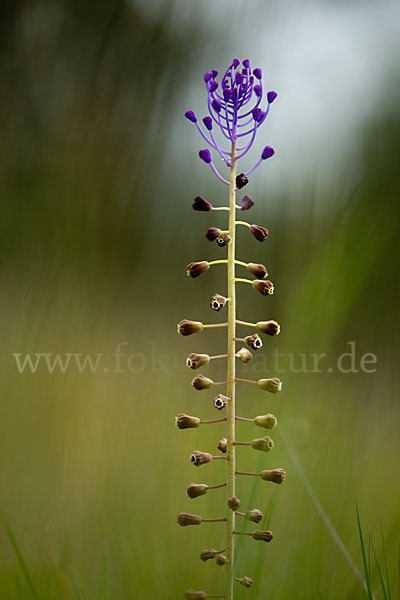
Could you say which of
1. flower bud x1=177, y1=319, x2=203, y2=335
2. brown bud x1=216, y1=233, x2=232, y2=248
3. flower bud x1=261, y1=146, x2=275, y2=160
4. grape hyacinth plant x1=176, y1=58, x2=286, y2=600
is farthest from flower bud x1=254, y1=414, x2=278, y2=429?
flower bud x1=261, y1=146, x2=275, y2=160

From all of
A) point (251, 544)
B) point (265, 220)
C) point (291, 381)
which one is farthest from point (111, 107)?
point (251, 544)

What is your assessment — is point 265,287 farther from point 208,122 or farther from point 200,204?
point 208,122

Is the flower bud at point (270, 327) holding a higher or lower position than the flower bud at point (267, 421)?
higher

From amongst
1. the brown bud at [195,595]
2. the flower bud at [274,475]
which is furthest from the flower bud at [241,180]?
the brown bud at [195,595]

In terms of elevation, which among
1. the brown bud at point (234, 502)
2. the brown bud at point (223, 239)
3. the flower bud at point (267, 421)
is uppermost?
the brown bud at point (223, 239)

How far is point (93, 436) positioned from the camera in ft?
5.00

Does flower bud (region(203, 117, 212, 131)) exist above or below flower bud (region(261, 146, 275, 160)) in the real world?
above

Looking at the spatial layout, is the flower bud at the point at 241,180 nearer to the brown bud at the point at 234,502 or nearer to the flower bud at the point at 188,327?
the flower bud at the point at 188,327

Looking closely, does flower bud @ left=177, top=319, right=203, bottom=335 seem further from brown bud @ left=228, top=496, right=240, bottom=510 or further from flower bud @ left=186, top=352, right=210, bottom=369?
brown bud @ left=228, top=496, right=240, bottom=510

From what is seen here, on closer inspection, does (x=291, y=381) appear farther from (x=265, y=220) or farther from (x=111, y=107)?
(x=111, y=107)

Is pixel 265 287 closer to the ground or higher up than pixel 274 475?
higher up

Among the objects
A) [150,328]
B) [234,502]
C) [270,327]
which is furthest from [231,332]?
[150,328]

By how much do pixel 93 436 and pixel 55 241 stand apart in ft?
2.02

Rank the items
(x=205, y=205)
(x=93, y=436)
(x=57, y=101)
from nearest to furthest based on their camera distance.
A: (x=205, y=205) < (x=93, y=436) < (x=57, y=101)
